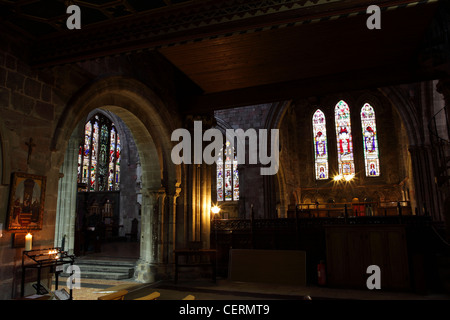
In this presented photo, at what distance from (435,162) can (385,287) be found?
3.14 metres

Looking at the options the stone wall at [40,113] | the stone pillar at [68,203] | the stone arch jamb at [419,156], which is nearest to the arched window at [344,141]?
the stone arch jamb at [419,156]

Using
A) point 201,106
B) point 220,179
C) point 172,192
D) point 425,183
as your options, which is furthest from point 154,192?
point 220,179

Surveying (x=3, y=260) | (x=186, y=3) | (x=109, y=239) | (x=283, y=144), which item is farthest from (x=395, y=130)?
(x=3, y=260)

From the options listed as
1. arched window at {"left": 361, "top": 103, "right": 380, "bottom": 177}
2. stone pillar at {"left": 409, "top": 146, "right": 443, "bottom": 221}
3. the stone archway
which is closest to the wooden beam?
the stone archway

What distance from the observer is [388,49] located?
689 cm

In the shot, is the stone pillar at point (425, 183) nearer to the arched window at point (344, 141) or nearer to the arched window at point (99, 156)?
the arched window at point (344, 141)

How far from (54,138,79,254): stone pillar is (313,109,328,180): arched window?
638 inches

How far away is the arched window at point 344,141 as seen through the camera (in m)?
22.1

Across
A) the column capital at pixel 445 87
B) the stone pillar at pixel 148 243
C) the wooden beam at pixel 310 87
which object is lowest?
the stone pillar at pixel 148 243

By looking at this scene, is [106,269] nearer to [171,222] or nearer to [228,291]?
[171,222]

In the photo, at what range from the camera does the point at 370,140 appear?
72.0 ft

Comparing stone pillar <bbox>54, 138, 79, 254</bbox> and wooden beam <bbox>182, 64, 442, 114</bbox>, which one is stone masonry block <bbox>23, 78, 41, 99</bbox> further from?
stone pillar <bbox>54, 138, 79, 254</bbox>

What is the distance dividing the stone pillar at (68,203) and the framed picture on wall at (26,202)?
4929 millimetres

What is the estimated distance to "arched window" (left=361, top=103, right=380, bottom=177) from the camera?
2164cm
